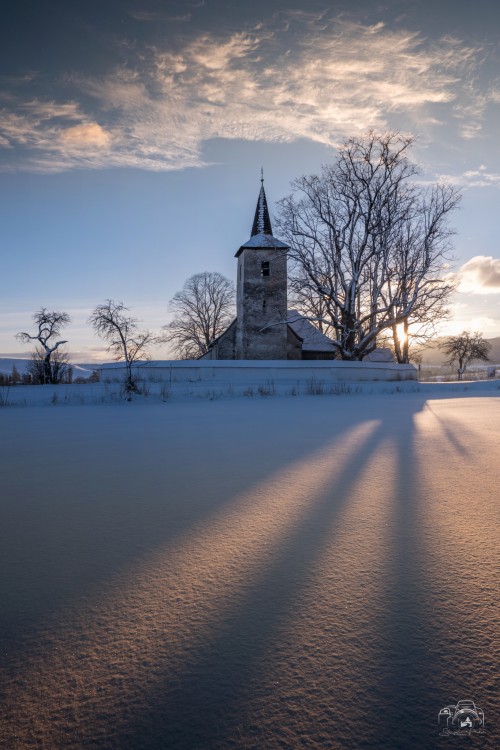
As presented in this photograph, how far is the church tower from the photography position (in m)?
30.2

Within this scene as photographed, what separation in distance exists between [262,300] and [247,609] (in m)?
29.9

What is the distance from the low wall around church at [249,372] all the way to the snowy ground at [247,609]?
14628 millimetres

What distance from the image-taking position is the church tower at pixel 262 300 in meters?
30.2

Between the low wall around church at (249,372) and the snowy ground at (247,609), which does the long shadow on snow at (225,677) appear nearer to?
the snowy ground at (247,609)

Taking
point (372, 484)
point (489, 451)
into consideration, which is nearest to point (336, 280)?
point (489, 451)

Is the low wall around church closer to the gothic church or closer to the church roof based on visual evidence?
the gothic church

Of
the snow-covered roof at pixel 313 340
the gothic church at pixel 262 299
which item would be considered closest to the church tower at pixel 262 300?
the gothic church at pixel 262 299

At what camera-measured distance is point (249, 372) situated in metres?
20.3

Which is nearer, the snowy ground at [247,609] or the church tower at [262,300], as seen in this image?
the snowy ground at [247,609]

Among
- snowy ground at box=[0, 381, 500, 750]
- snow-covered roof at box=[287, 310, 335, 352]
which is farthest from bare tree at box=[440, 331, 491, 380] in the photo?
snowy ground at box=[0, 381, 500, 750]

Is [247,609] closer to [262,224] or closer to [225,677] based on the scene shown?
[225,677]

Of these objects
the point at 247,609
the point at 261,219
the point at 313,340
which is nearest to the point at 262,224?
the point at 261,219

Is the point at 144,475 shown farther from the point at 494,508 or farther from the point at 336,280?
the point at 336,280

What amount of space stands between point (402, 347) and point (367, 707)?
113 ft
